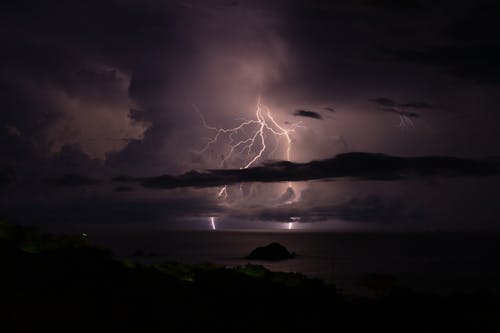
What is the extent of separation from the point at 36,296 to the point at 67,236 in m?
6.32

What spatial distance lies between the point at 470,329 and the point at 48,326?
28.4 ft

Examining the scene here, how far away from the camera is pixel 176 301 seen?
11.3 metres

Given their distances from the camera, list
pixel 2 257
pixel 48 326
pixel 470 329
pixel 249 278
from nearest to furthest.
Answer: pixel 48 326, pixel 470 329, pixel 2 257, pixel 249 278

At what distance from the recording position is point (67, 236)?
54.2ft

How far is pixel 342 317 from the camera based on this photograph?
1184cm

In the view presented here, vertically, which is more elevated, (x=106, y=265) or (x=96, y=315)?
(x=106, y=265)

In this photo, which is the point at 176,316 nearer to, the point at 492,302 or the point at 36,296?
the point at 36,296

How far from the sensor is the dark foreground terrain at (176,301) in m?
9.68

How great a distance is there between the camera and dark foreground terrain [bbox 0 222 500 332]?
9680mm

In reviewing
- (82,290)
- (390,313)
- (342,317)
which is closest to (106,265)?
(82,290)

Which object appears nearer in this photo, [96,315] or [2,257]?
[96,315]

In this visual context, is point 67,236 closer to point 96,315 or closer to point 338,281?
point 96,315

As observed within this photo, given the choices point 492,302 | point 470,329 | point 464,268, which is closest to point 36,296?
point 470,329

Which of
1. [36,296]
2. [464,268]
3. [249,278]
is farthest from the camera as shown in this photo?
[464,268]
